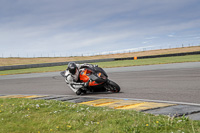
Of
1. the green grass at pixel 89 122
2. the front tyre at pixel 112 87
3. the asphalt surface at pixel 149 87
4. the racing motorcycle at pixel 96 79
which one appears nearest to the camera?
the green grass at pixel 89 122

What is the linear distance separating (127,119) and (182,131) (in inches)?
47.9

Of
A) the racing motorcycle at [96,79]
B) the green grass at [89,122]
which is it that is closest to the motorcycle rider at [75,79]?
the racing motorcycle at [96,79]

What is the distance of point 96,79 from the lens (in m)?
9.09

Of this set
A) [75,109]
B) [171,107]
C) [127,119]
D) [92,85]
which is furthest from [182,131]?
[92,85]

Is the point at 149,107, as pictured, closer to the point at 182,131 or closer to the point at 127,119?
the point at 127,119

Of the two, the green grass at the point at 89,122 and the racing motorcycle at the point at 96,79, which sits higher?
the racing motorcycle at the point at 96,79

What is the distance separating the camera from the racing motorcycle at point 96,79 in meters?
9.15

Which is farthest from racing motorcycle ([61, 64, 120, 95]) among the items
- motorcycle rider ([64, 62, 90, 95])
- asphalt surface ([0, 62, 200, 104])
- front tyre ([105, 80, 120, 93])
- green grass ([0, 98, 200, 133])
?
green grass ([0, 98, 200, 133])

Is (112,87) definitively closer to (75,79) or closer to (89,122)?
(75,79)

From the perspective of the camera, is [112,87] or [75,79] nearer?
[112,87]

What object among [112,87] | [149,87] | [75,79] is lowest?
[149,87]

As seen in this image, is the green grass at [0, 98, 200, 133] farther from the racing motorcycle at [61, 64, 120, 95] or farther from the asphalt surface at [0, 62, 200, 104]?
the racing motorcycle at [61, 64, 120, 95]

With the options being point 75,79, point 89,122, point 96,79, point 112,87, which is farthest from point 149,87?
point 89,122

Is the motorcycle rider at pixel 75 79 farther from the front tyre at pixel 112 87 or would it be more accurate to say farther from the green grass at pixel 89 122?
the green grass at pixel 89 122
